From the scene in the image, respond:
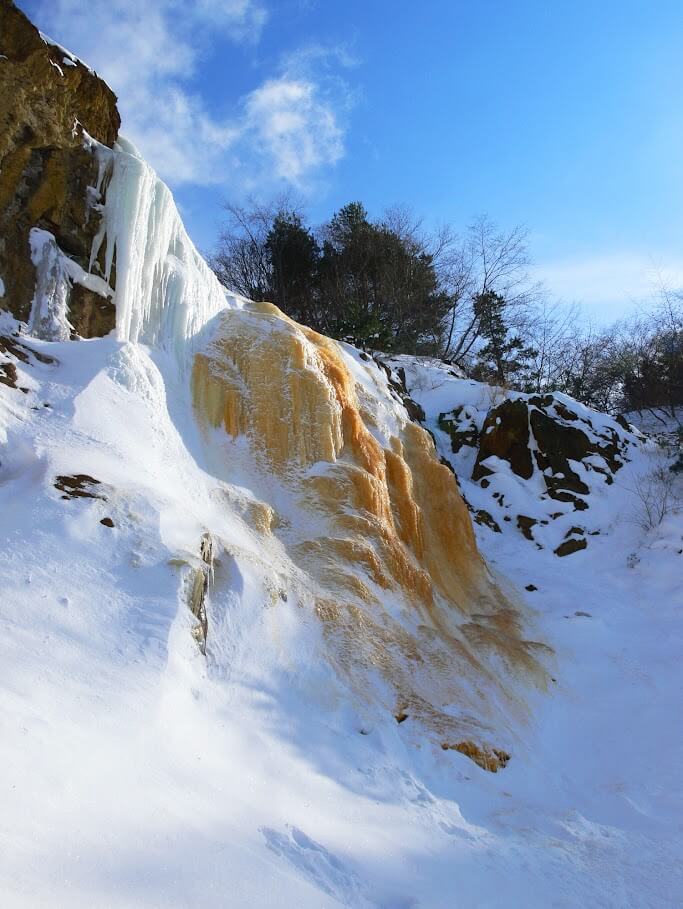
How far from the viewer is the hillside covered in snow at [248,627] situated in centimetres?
308

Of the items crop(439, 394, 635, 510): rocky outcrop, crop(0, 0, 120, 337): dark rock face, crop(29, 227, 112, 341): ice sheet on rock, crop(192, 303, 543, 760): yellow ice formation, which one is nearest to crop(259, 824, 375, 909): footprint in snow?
crop(192, 303, 543, 760): yellow ice formation

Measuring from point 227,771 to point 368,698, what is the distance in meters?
1.99

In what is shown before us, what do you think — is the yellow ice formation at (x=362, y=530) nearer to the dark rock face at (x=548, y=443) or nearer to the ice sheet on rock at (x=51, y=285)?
the ice sheet on rock at (x=51, y=285)

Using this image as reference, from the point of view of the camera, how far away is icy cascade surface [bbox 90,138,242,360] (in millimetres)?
7730

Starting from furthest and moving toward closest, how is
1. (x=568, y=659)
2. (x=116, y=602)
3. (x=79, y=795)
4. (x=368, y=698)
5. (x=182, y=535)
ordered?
1. (x=568, y=659)
2. (x=368, y=698)
3. (x=182, y=535)
4. (x=116, y=602)
5. (x=79, y=795)

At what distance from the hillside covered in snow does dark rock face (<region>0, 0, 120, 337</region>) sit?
0.03 m

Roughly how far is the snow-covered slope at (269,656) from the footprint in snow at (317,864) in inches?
0.8

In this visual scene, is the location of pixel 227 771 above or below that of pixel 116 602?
below

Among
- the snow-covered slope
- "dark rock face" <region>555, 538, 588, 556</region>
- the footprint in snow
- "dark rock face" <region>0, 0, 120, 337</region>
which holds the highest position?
"dark rock face" <region>0, 0, 120, 337</region>

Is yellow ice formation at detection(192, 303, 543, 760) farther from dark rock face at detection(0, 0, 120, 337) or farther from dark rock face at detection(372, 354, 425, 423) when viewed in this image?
dark rock face at detection(372, 354, 425, 423)

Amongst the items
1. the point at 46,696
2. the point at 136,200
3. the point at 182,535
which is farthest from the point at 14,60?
the point at 46,696

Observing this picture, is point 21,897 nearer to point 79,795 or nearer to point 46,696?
point 79,795

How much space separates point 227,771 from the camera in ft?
12.1

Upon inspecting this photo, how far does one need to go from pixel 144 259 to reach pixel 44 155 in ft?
5.00
